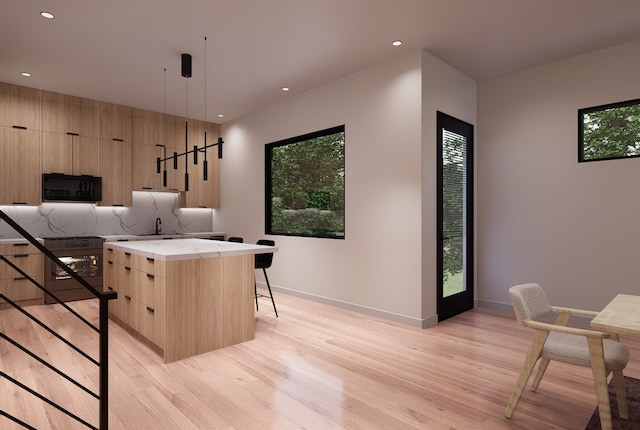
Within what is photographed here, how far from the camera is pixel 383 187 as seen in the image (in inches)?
171

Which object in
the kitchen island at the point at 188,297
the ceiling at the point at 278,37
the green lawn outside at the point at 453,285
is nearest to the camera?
the kitchen island at the point at 188,297

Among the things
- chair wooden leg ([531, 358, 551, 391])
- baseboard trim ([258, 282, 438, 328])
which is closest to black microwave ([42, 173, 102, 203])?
baseboard trim ([258, 282, 438, 328])

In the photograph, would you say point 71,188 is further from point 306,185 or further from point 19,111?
point 306,185

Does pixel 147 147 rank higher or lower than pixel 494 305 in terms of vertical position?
higher

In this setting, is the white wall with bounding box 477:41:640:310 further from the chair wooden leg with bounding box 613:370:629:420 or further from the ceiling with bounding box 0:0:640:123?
the chair wooden leg with bounding box 613:370:629:420

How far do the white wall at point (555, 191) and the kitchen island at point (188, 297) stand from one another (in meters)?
3.04

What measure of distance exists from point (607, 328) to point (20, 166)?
Answer: 257 inches

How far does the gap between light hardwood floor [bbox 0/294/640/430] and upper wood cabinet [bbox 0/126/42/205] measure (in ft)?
6.62

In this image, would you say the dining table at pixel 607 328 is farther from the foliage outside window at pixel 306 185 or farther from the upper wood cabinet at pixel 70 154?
the upper wood cabinet at pixel 70 154

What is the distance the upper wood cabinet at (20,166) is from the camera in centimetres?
500

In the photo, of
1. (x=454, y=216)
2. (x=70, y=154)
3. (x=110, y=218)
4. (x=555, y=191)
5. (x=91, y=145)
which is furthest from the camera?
(x=110, y=218)

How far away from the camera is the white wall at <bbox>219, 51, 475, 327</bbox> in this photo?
404 cm

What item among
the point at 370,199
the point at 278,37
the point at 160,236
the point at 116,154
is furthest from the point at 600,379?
the point at 116,154

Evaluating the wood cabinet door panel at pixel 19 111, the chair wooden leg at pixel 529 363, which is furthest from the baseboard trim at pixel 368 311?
the wood cabinet door panel at pixel 19 111
